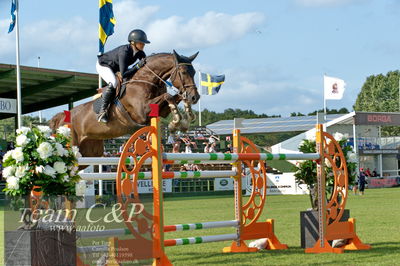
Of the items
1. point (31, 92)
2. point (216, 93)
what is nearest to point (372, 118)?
point (216, 93)

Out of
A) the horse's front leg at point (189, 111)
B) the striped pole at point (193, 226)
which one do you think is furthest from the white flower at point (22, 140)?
the horse's front leg at point (189, 111)

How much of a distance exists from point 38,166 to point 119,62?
367cm

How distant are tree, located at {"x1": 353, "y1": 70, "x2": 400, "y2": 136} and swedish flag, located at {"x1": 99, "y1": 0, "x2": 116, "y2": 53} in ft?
165

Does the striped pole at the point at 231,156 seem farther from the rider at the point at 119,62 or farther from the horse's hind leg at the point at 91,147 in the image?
the horse's hind leg at the point at 91,147

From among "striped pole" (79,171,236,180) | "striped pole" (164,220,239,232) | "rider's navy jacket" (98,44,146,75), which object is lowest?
"striped pole" (164,220,239,232)

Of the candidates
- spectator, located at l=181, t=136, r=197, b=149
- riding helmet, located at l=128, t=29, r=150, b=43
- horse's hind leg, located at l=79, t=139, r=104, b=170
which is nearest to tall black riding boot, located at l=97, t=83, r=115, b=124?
horse's hind leg, located at l=79, t=139, r=104, b=170

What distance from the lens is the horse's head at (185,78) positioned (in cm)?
735

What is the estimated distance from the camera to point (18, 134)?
4488 millimetres

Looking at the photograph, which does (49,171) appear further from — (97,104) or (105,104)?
(97,104)

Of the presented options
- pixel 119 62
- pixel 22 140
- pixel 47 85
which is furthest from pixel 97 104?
pixel 47 85

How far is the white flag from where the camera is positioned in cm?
2878

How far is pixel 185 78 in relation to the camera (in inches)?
294

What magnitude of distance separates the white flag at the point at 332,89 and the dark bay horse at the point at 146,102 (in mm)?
21710

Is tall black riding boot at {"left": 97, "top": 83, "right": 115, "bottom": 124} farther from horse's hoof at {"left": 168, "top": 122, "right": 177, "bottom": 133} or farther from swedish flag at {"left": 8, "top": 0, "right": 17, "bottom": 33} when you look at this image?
swedish flag at {"left": 8, "top": 0, "right": 17, "bottom": 33}
